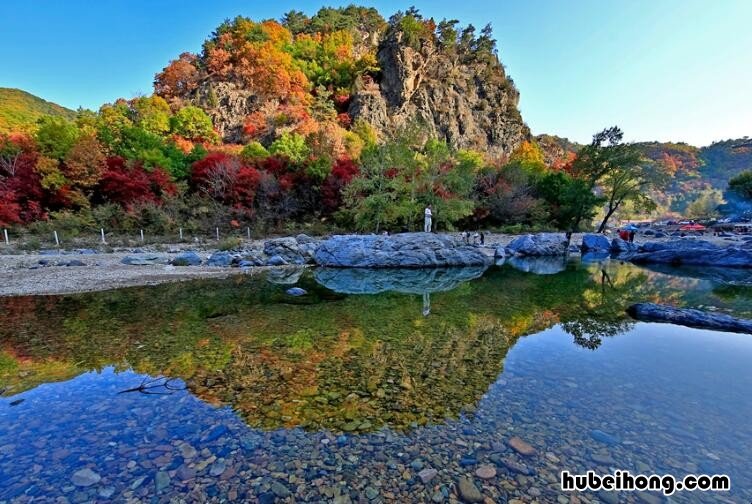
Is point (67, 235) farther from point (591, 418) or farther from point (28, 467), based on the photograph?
point (591, 418)

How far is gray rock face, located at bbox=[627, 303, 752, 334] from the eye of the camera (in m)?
5.84

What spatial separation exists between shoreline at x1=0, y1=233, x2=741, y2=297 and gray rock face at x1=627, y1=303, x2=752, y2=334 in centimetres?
1098

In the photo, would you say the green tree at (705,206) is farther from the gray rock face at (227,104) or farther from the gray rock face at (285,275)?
the gray rock face at (227,104)

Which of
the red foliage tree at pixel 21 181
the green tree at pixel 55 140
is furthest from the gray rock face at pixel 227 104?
the red foliage tree at pixel 21 181

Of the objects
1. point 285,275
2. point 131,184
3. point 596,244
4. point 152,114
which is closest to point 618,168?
point 596,244

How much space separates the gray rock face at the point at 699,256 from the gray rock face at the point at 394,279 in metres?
9.56

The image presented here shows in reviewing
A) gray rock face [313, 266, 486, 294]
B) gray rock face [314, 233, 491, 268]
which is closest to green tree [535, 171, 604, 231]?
gray rock face [314, 233, 491, 268]

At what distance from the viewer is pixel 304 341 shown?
16.9 ft

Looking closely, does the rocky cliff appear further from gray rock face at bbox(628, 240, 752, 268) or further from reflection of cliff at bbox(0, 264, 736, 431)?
reflection of cliff at bbox(0, 264, 736, 431)

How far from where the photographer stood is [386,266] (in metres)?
13.8

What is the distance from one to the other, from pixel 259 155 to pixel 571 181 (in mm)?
27532

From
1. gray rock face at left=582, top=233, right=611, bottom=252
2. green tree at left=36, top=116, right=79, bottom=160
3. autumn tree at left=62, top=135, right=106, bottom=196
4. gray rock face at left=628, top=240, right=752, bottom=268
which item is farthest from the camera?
green tree at left=36, top=116, right=79, bottom=160

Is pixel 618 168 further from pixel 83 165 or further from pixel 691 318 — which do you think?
pixel 83 165

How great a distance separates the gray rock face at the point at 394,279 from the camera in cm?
955
